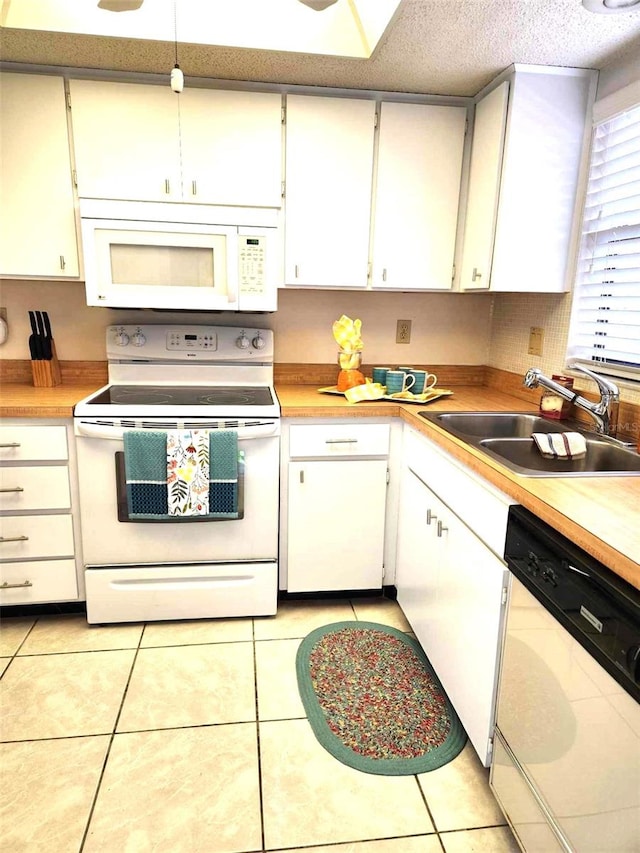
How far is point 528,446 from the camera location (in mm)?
1831

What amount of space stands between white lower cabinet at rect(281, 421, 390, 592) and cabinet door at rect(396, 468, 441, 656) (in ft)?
0.35

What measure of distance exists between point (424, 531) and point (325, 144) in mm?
1630

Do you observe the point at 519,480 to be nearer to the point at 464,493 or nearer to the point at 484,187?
the point at 464,493

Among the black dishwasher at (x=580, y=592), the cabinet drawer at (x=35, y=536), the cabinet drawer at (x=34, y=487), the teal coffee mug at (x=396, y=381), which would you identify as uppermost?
the teal coffee mug at (x=396, y=381)

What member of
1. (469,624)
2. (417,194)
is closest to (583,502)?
(469,624)

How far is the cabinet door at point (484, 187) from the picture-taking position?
2.07 metres

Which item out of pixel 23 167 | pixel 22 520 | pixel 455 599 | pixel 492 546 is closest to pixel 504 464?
pixel 492 546

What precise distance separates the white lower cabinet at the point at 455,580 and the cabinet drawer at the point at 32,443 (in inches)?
53.4

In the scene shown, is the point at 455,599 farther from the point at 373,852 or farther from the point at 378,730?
the point at 373,852

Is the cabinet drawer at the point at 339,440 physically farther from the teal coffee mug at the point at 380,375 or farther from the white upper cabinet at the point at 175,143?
the white upper cabinet at the point at 175,143

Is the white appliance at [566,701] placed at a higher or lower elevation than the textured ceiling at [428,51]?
lower

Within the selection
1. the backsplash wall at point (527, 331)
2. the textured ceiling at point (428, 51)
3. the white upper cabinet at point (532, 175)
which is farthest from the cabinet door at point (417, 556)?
the textured ceiling at point (428, 51)

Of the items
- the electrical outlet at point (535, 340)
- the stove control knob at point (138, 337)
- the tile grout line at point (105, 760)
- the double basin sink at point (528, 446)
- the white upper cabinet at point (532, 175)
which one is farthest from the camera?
the stove control knob at point (138, 337)

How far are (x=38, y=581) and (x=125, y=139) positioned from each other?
180 cm
